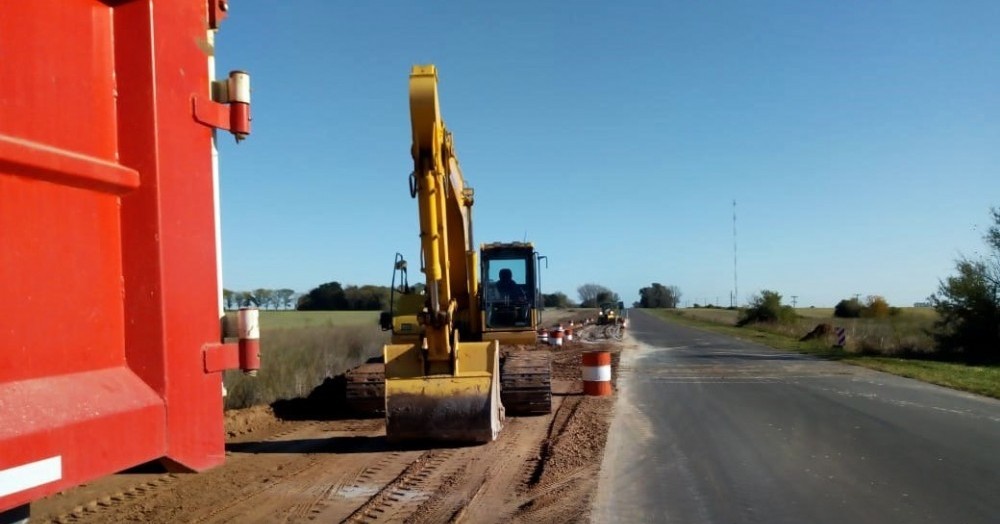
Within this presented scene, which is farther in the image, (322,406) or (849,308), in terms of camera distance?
(849,308)

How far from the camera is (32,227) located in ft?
7.48

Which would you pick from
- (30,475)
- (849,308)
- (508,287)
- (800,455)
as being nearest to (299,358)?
(508,287)

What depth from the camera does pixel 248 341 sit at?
2.98m

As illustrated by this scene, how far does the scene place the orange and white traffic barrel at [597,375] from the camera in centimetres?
1623

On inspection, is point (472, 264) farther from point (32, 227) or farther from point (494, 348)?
point (32, 227)

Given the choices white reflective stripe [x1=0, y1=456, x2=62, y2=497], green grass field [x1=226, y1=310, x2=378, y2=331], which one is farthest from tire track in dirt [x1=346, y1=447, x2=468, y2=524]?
green grass field [x1=226, y1=310, x2=378, y2=331]

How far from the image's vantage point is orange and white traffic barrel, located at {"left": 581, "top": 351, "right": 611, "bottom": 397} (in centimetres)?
1623

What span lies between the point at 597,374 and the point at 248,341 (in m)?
13.7

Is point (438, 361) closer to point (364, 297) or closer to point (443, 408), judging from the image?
point (443, 408)

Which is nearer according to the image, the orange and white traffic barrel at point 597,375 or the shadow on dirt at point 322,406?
A: the shadow on dirt at point 322,406

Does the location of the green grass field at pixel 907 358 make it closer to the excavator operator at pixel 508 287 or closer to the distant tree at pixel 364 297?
the excavator operator at pixel 508 287

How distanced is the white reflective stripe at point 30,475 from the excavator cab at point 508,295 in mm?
13206

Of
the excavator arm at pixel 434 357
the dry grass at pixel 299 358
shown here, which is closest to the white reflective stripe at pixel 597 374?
the excavator arm at pixel 434 357

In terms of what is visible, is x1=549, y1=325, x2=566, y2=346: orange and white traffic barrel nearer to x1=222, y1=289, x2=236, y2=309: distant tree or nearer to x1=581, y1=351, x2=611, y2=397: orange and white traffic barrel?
x1=581, y1=351, x2=611, y2=397: orange and white traffic barrel
